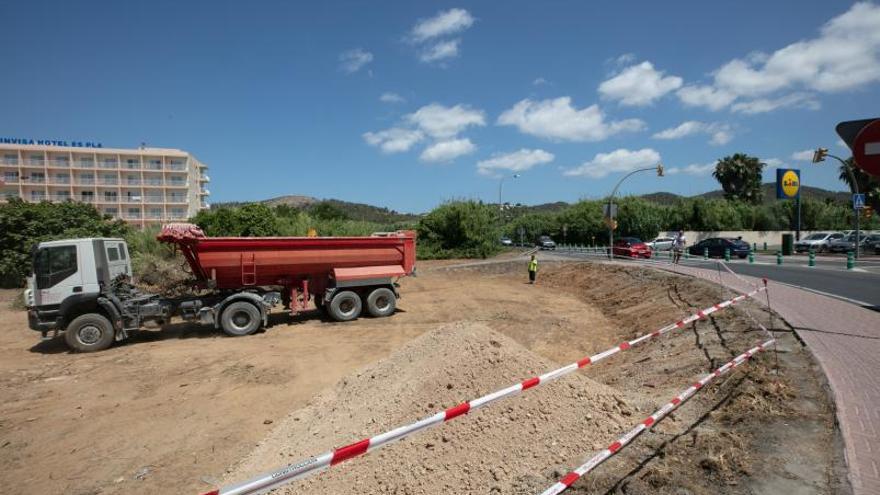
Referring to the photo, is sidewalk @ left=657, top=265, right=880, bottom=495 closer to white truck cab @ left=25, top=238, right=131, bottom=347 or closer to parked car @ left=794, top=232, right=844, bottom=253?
white truck cab @ left=25, top=238, right=131, bottom=347

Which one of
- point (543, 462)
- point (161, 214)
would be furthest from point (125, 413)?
point (161, 214)

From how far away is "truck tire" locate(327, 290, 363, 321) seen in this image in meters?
14.9

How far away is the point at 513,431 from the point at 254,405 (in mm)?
4919

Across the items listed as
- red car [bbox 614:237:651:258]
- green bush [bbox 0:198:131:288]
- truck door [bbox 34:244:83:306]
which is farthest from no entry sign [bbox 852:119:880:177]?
red car [bbox 614:237:651:258]

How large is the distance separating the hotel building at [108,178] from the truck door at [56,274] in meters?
72.6

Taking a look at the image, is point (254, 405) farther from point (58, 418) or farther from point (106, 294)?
point (106, 294)

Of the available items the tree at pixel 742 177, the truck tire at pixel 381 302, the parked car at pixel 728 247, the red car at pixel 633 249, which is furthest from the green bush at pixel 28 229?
the tree at pixel 742 177

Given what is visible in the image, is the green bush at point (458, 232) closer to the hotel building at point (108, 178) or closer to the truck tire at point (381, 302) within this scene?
the truck tire at point (381, 302)

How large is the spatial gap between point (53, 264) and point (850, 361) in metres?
15.3

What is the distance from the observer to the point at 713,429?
4.74 m

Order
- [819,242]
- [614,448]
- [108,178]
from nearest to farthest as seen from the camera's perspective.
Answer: [614,448], [819,242], [108,178]

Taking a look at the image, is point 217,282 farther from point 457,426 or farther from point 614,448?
point 614,448

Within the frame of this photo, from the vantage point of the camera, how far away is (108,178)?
77938 mm

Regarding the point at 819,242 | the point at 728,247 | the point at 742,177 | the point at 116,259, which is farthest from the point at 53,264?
the point at 742,177
